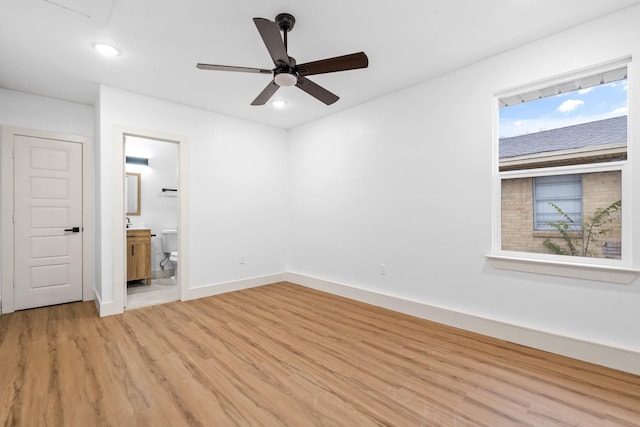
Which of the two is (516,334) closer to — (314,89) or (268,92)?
(314,89)

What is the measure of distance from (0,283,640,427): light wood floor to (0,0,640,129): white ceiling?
2.69 metres

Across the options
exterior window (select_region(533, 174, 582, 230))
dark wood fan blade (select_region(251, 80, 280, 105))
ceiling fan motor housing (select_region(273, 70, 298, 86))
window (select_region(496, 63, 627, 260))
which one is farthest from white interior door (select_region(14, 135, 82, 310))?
exterior window (select_region(533, 174, 582, 230))

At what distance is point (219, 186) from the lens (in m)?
4.37

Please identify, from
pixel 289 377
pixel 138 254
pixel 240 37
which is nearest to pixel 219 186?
pixel 138 254

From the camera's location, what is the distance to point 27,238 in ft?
12.0

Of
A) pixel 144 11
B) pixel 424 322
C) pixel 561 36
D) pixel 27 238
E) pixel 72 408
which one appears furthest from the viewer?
pixel 27 238

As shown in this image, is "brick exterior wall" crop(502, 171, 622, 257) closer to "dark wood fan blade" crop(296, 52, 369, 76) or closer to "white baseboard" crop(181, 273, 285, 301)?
"dark wood fan blade" crop(296, 52, 369, 76)

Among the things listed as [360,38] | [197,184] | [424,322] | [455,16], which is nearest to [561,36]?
[455,16]

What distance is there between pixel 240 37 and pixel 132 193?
4155 mm

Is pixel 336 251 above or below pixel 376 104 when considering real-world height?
below

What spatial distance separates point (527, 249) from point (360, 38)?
2.45 meters

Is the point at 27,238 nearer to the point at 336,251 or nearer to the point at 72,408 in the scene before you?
the point at 72,408

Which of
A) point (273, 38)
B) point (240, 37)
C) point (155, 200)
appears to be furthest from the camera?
point (155, 200)

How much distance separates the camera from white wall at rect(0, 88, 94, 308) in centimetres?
356
